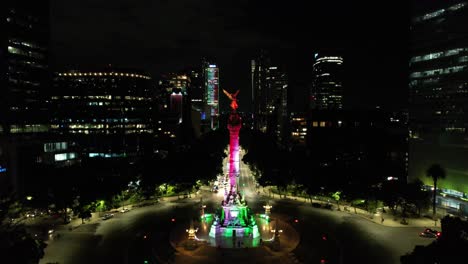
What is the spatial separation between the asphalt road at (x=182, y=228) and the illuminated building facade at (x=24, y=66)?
61.3m

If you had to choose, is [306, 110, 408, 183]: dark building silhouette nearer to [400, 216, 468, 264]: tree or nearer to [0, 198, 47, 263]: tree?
[400, 216, 468, 264]: tree

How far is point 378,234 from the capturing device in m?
59.4

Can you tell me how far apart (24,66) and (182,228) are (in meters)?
89.8

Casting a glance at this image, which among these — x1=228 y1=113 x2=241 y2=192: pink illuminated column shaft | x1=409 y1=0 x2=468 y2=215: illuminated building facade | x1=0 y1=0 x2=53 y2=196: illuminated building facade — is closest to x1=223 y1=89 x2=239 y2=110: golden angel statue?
x1=228 y1=113 x2=241 y2=192: pink illuminated column shaft

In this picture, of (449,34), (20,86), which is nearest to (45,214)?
(20,86)

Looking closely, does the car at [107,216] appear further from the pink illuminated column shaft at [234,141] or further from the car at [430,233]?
the car at [430,233]

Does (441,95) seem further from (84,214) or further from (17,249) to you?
(17,249)

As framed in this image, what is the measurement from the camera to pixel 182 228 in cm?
6225

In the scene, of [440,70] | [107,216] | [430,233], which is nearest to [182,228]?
[107,216]

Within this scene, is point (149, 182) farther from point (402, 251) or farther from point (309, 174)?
point (402, 251)

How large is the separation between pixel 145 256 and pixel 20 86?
94.3 m

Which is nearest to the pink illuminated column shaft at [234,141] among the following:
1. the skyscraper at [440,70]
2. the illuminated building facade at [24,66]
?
the skyscraper at [440,70]

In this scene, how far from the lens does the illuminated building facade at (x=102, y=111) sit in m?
164

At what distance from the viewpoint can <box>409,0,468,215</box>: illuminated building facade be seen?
78.9m
